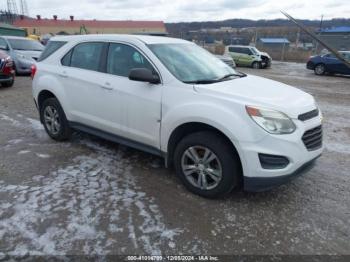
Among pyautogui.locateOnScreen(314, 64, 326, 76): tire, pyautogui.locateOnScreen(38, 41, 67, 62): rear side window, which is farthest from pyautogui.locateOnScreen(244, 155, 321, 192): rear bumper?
pyautogui.locateOnScreen(314, 64, 326, 76): tire

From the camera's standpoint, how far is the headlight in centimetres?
326

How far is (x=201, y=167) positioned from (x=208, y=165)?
92mm

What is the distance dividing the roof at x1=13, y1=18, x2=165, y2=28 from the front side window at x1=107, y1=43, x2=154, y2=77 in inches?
2509

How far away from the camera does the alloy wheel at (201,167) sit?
11.8 feet

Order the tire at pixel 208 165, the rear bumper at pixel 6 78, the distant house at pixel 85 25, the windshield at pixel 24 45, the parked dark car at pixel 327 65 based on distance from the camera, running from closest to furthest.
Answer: the tire at pixel 208 165
the rear bumper at pixel 6 78
the windshield at pixel 24 45
the parked dark car at pixel 327 65
the distant house at pixel 85 25

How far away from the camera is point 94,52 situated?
4.72 m

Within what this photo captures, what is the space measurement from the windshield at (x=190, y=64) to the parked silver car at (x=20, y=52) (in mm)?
10502

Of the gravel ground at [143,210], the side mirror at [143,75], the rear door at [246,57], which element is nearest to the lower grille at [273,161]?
the gravel ground at [143,210]

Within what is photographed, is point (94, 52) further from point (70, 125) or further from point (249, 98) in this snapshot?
point (249, 98)

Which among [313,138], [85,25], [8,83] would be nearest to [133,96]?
[313,138]

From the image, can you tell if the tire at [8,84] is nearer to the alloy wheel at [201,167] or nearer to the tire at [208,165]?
the tire at [208,165]

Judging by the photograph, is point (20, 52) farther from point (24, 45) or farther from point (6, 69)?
point (6, 69)

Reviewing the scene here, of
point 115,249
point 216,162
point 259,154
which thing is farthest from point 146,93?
point 115,249

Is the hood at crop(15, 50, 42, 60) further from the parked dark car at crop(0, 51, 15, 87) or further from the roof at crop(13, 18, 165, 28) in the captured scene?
the roof at crop(13, 18, 165, 28)
